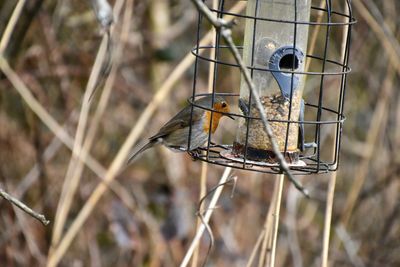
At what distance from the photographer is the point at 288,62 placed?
10.3ft

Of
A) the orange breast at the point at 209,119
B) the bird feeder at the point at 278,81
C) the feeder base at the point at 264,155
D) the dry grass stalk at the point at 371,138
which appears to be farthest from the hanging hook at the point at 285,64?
the dry grass stalk at the point at 371,138

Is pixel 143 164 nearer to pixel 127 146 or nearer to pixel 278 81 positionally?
pixel 127 146

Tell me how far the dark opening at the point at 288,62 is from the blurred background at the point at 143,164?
1.60 metres

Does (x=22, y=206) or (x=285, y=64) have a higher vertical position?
(x=285, y=64)

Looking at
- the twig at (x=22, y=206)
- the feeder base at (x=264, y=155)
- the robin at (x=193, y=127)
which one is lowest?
the twig at (x=22, y=206)

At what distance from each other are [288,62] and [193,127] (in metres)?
0.63

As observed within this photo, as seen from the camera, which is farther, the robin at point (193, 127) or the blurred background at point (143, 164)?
the blurred background at point (143, 164)

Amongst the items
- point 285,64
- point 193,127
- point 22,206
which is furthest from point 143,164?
point 22,206

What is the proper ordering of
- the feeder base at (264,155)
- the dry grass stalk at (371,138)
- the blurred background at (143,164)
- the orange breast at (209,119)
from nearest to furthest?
the feeder base at (264,155)
the orange breast at (209,119)
the dry grass stalk at (371,138)
the blurred background at (143,164)

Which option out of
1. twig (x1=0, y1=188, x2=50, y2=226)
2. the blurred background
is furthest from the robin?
twig (x1=0, y1=188, x2=50, y2=226)

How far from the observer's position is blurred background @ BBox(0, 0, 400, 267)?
5094 mm

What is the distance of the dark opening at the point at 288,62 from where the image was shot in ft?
10.2

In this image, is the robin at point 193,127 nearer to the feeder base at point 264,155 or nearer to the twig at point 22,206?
the feeder base at point 264,155

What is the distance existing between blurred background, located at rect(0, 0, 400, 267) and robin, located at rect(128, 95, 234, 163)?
83cm
